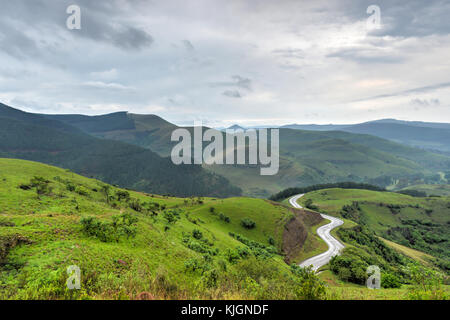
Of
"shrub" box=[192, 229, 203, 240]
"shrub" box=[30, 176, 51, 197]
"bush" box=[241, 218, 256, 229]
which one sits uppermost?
"shrub" box=[30, 176, 51, 197]

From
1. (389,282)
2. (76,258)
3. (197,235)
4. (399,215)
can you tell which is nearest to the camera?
(76,258)

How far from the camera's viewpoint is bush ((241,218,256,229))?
219ft

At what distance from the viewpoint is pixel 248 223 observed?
2633 inches

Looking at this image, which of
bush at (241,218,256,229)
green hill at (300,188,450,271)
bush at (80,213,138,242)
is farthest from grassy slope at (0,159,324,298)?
green hill at (300,188,450,271)

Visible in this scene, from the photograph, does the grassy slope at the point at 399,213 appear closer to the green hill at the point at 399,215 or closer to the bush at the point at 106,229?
the green hill at the point at 399,215

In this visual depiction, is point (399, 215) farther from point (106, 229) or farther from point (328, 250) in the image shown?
point (106, 229)

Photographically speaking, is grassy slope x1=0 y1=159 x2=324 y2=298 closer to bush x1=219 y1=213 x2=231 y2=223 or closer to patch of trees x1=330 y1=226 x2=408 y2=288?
patch of trees x1=330 y1=226 x2=408 y2=288

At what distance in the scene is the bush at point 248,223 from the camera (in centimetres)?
6681

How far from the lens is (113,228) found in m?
21.2

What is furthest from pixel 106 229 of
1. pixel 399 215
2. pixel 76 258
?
pixel 399 215

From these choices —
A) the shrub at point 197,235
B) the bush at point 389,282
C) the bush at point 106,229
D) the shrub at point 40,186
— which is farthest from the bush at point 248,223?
the shrub at point 40,186
